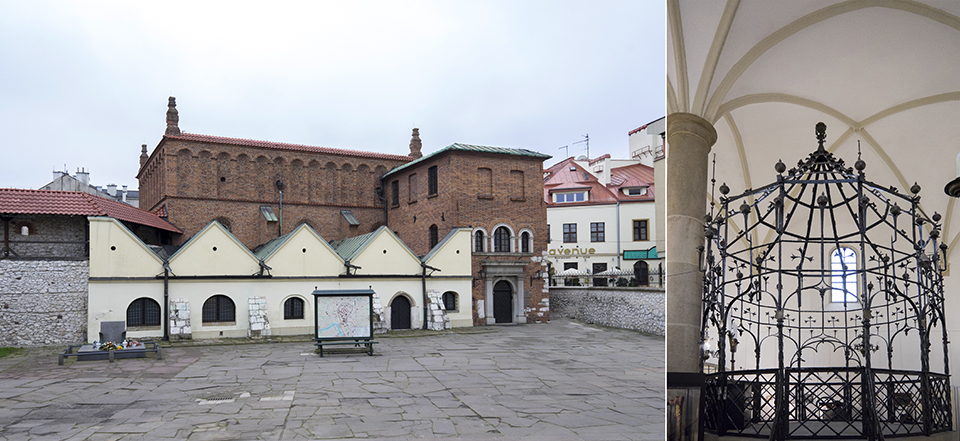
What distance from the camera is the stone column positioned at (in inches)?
165

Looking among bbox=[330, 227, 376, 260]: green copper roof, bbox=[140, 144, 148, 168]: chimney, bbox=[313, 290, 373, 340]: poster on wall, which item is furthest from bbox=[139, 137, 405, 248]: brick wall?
bbox=[313, 290, 373, 340]: poster on wall

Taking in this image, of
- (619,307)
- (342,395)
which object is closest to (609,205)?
(342,395)

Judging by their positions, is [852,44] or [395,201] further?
[395,201]

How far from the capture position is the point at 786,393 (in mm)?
4301

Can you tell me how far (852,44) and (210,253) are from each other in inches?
633

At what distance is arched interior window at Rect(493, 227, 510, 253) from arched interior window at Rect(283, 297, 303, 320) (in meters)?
6.91

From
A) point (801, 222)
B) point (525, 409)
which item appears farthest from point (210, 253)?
point (801, 222)

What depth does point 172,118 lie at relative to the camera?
23.4 m

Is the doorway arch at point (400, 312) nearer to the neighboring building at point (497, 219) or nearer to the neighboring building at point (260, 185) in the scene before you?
the neighboring building at point (497, 219)

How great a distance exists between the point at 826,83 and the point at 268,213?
21323 millimetres

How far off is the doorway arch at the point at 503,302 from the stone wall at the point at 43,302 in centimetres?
1183

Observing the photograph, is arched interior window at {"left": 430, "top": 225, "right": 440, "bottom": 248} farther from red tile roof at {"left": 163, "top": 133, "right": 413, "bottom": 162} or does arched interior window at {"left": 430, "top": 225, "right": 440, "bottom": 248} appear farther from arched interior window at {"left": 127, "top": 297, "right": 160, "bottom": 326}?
Answer: arched interior window at {"left": 127, "top": 297, "right": 160, "bottom": 326}

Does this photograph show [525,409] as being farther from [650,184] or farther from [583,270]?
[583,270]

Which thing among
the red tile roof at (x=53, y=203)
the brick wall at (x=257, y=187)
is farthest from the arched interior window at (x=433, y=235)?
the red tile roof at (x=53, y=203)
